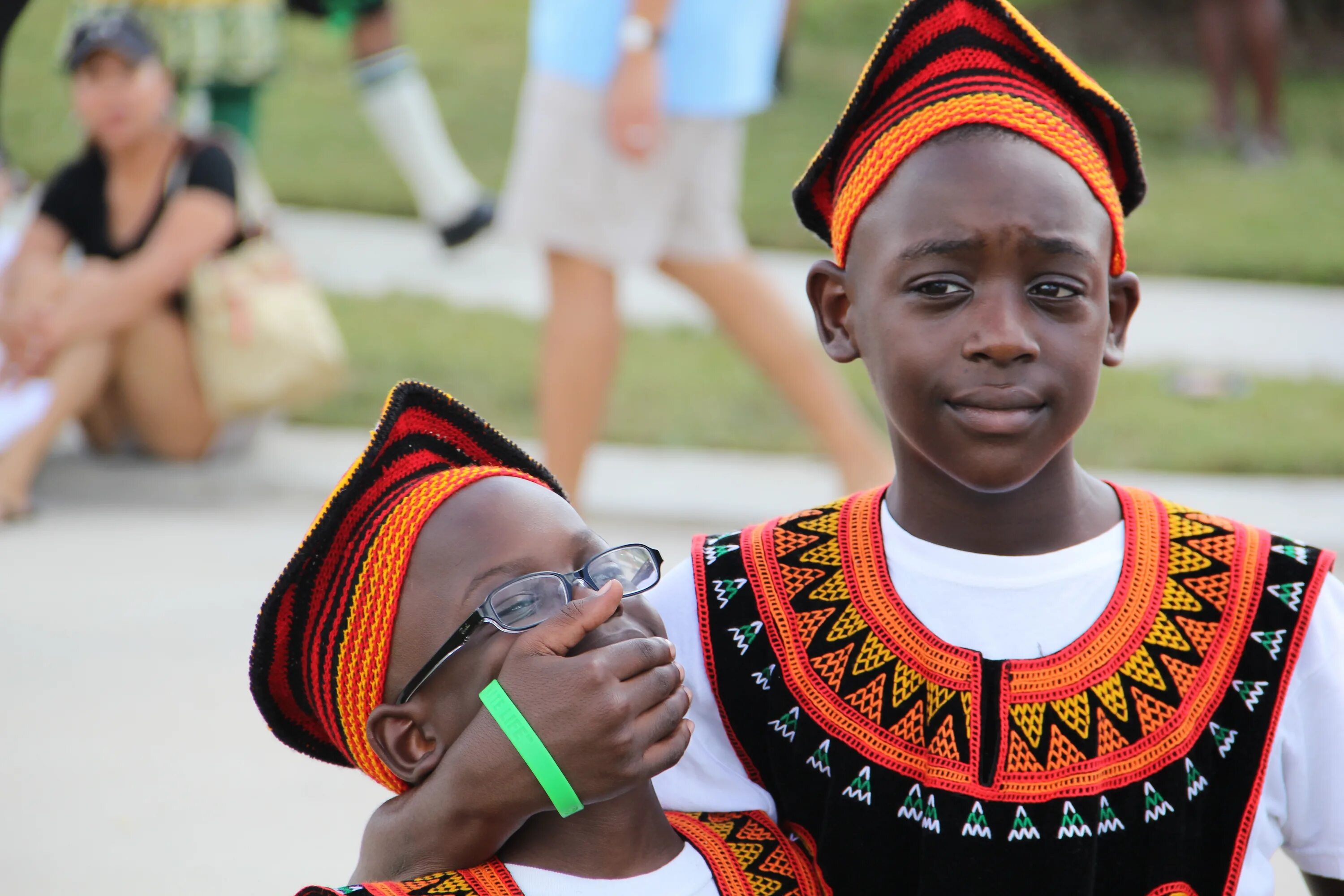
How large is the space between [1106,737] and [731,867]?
440 mm

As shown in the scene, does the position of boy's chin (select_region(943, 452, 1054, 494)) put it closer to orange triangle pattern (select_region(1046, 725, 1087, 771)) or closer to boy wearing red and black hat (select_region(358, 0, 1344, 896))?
boy wearing red and black hat (select_region(358, 0, 1344, 896))

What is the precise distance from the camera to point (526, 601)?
1738 mm

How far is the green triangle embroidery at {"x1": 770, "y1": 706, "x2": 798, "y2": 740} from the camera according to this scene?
75.2 inches

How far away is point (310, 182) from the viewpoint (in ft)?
29.2

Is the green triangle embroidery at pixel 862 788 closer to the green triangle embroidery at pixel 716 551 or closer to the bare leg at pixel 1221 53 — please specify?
the green triangle embroidery at pixel 716 551

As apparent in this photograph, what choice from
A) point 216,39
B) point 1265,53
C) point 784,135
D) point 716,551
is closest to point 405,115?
point 216,39

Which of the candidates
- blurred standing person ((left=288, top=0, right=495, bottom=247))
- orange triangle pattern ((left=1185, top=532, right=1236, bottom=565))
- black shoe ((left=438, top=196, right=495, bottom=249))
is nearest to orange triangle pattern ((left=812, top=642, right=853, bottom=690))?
orange triangle pattern ((left=1185, top=532, right=1236, bottom=565))

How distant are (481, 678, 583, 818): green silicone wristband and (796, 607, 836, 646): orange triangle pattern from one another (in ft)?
1.23

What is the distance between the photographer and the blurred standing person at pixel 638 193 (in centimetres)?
419

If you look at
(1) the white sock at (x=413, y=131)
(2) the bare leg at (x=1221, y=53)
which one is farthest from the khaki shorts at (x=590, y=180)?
(2) the bare leg at (x=1221, y=53)

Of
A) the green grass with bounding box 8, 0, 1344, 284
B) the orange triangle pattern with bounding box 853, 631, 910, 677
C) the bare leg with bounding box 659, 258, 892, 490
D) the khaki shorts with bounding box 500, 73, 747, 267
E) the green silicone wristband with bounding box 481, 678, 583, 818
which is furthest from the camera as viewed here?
the green grass with bounding box 8, 0, 1344, 284

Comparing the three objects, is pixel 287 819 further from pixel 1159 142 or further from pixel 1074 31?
pixel 1074 31

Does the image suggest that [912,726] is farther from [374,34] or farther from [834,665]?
[374,34]

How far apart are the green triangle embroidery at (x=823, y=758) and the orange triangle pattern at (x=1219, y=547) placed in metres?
0.48
